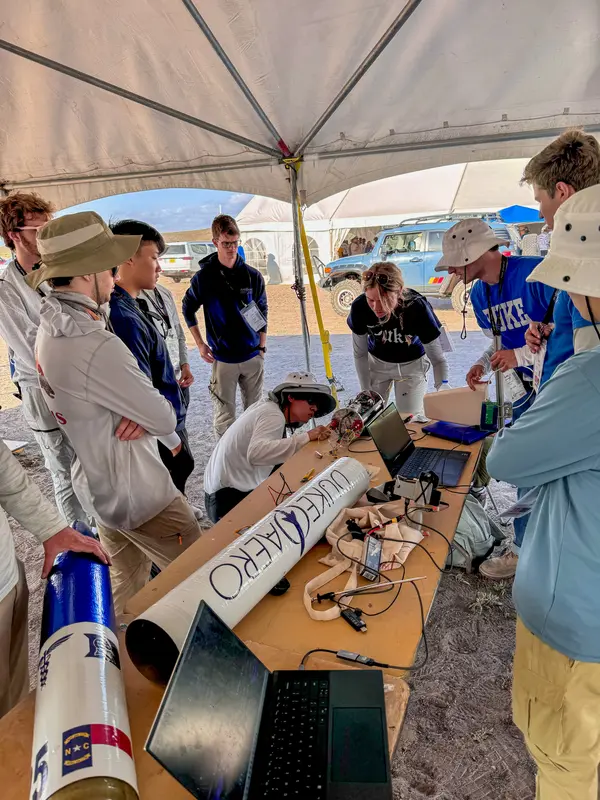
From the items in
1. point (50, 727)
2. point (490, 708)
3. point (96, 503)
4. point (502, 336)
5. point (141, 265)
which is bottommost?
point (490, 708)

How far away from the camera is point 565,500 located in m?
1.07

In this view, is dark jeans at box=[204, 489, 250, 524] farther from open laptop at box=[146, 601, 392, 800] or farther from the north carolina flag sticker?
the north carolina flag sticker

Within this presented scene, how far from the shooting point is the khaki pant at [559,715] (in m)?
1.11

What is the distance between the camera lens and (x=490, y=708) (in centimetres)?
184

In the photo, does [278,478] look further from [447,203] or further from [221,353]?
[447,203]

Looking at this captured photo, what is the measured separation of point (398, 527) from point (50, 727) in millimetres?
1151

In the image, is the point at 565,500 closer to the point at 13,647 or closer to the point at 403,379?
the point at 13,647

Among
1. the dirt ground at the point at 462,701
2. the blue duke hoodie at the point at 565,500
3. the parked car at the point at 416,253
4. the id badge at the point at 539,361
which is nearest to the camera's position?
the blue duke hoodie at the point at 565,500

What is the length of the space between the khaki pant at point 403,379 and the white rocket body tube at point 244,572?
1.67m

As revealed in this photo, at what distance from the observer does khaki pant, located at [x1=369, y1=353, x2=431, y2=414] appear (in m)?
3.41

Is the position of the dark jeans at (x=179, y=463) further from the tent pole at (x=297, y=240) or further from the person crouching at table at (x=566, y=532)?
the person crouching at table at (x=566, y=532)

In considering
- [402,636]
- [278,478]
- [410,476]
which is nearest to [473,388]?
[410,476]

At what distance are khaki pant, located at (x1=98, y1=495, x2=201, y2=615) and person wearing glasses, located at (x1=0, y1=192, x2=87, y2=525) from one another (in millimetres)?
761

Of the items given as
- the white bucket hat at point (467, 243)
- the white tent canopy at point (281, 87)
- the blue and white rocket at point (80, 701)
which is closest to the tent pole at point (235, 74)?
the white tent canopy at point (281, 87)
